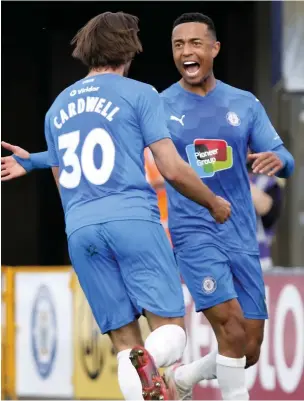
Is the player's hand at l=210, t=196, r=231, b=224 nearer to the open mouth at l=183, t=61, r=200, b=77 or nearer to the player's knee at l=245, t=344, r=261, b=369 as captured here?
the open mouth at l=183, t=61, r=200, b=77

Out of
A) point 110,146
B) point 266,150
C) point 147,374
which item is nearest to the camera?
point 147,374

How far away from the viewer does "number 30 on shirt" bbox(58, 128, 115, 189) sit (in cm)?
709

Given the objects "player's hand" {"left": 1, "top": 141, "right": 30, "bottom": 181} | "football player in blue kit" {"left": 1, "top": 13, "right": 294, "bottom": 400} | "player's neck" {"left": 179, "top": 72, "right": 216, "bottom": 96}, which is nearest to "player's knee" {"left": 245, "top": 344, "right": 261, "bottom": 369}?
"football player in blue kit" {"left": 1, "top": 13, "right": 294, "bottom": 400}

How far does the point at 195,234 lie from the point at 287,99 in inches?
189

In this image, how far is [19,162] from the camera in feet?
26.7

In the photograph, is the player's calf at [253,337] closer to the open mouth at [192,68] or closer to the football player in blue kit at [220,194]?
the football player in blue kit at [220,194]

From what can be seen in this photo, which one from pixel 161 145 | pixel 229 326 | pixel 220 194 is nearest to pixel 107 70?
pixel 161 145

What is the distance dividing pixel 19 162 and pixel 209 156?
1.08 meters

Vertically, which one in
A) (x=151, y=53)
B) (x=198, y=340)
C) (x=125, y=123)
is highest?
(x=151, y=53)

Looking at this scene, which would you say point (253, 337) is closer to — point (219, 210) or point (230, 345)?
point (230, 345)

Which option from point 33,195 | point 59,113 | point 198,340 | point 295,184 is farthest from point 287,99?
point 33,195

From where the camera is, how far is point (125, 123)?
23.3ft

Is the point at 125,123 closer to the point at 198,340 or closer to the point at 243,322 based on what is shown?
the point at 243,322

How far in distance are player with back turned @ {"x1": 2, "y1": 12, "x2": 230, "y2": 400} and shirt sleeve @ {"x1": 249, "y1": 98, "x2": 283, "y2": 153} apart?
1224mm
